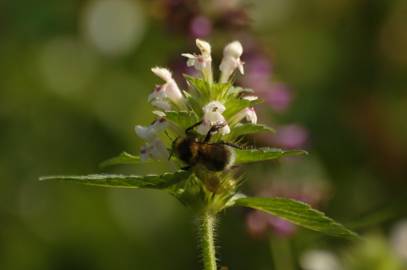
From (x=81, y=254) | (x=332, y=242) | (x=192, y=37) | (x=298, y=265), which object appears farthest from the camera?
(x=81, y=254)

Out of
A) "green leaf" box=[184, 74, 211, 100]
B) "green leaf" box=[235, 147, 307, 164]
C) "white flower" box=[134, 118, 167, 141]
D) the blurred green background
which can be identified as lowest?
"green leaf" box=[235, 147, 307, 164]

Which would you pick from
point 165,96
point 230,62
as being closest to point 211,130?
point 165,96

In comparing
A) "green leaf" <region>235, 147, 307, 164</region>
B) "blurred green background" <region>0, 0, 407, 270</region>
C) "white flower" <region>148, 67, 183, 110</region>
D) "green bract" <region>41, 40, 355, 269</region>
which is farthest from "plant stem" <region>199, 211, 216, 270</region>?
"blurred green background" <region>0, 0, 407, 270</region>

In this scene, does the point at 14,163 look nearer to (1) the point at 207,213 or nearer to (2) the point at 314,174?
(2) the point at 314,174

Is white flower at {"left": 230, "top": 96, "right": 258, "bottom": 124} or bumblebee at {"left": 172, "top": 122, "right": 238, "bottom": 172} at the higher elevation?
white flower at {"left": 230, "top": 96, "right": 258, "bottom": 124}

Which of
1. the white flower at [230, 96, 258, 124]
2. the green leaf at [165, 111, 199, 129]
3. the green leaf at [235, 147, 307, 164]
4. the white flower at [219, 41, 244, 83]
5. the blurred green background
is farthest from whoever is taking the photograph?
the blurred green background

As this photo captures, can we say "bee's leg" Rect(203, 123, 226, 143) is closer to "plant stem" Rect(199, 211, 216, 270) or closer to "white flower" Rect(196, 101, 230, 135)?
"white flower" Rect(196, 101, 230, 135)

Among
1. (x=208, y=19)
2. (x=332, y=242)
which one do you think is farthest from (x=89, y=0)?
(x=208, y=19)

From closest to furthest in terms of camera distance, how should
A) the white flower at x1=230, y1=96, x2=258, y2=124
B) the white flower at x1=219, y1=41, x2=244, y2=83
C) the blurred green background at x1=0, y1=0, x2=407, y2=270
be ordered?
the white flower at x1=230, y1=96, x2=258, y2=124
the white flower at x1=219, y1=41, x2=244, y2=83
the blurred green background at x1=0, y1=0, x2=407, y2=270
